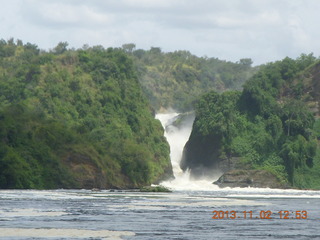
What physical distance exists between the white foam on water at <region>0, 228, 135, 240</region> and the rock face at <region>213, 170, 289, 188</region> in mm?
128660

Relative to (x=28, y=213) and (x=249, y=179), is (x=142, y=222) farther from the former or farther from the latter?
(x=249, y=179)

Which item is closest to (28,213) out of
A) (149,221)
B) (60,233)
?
(149,221)

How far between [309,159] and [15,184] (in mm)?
82289

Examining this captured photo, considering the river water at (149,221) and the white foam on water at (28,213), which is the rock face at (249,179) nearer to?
the river water at (149,221)

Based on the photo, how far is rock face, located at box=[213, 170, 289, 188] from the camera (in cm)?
18788

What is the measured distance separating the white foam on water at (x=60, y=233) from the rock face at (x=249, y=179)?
12866cm

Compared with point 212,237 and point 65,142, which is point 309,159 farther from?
A: point 212,237

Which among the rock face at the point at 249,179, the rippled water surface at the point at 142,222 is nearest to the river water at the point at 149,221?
the rippled water surface at the point at 142,222

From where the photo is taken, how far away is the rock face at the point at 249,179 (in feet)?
616

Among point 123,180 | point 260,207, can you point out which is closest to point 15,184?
point 123,180

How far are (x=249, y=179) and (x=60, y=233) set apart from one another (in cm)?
13299

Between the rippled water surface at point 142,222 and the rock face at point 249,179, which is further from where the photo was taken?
the rock face at point 249,179

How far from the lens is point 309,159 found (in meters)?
196

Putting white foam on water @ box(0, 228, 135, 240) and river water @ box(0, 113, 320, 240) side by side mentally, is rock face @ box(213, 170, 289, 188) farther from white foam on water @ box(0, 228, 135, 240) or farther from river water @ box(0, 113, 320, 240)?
white foam on water @ box(0, 228, 135, 240)
